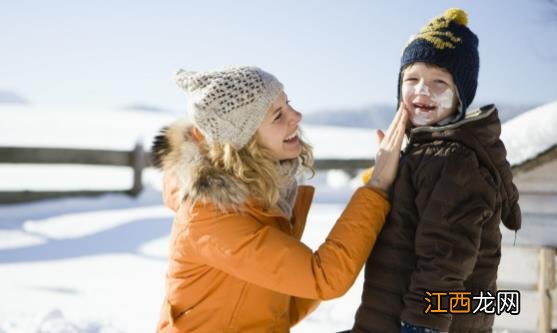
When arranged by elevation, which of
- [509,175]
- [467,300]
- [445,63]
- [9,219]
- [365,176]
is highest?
[445,63]

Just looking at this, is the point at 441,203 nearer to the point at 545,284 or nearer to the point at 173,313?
the point at 173,313

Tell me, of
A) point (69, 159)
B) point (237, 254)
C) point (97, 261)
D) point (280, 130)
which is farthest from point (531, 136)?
point (69, 159)

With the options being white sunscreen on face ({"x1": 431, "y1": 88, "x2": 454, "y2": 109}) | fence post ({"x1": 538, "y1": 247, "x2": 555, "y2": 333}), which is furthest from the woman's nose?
fence post ({"x1": 538, "y1": 247, "x2": 555, "y2": 333})

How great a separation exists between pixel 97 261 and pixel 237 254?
5.79m

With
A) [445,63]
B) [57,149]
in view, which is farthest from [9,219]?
[445,63]

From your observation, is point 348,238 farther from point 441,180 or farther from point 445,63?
point 445,63

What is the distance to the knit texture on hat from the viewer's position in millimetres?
2041

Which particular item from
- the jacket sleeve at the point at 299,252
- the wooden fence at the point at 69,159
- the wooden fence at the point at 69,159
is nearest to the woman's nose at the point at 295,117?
the jacket sleeve at the point at 299,252

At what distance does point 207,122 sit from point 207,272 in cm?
58

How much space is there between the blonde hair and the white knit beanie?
0.11 feet

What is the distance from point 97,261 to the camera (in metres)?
7.30

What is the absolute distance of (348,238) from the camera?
6.59 feet

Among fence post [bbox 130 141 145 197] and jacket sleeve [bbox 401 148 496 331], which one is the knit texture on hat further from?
fence post [bbox 130 141 145 197]

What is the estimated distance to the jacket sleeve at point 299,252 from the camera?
199cm
